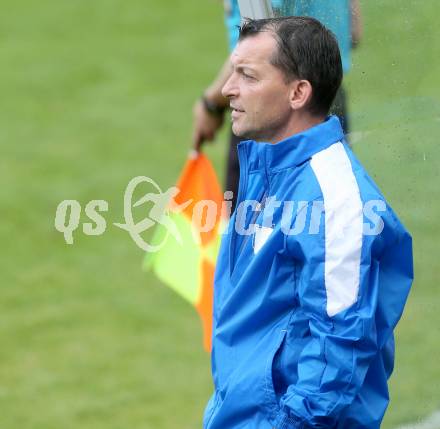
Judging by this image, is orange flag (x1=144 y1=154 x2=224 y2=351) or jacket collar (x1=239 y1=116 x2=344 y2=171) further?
orange flag (x1=144 y1=154 x2=224 y2=351)

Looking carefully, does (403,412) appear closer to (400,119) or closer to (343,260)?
(400,119)

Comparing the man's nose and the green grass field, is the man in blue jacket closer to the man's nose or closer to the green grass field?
the man's nose

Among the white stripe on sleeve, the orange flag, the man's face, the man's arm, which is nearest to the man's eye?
the man's face

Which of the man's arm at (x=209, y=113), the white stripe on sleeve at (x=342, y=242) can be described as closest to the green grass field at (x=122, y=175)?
the white stripe on sleeve at (x=342, y=242)

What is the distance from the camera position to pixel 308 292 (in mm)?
2479

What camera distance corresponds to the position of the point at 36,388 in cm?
463

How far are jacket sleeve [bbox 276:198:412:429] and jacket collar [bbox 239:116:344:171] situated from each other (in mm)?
182

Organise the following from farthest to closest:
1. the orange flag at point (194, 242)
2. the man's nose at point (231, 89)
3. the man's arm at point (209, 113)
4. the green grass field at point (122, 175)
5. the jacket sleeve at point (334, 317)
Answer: the orange flag at point (194, 242) → the man's arm at point (209, 113) → the green grass field at point (122, 175) → the man's nose at point (231, 89) → the jacket sleeve at point (334, 317)

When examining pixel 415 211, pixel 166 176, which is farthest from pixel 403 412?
pixel 166 176

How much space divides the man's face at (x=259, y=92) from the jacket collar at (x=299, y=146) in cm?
6

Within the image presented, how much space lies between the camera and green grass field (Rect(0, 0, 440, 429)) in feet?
10.2

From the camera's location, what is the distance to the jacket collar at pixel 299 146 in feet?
8.46

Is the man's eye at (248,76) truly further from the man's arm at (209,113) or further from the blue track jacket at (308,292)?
the man's arm at (209,113)

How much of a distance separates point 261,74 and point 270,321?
575 mm
